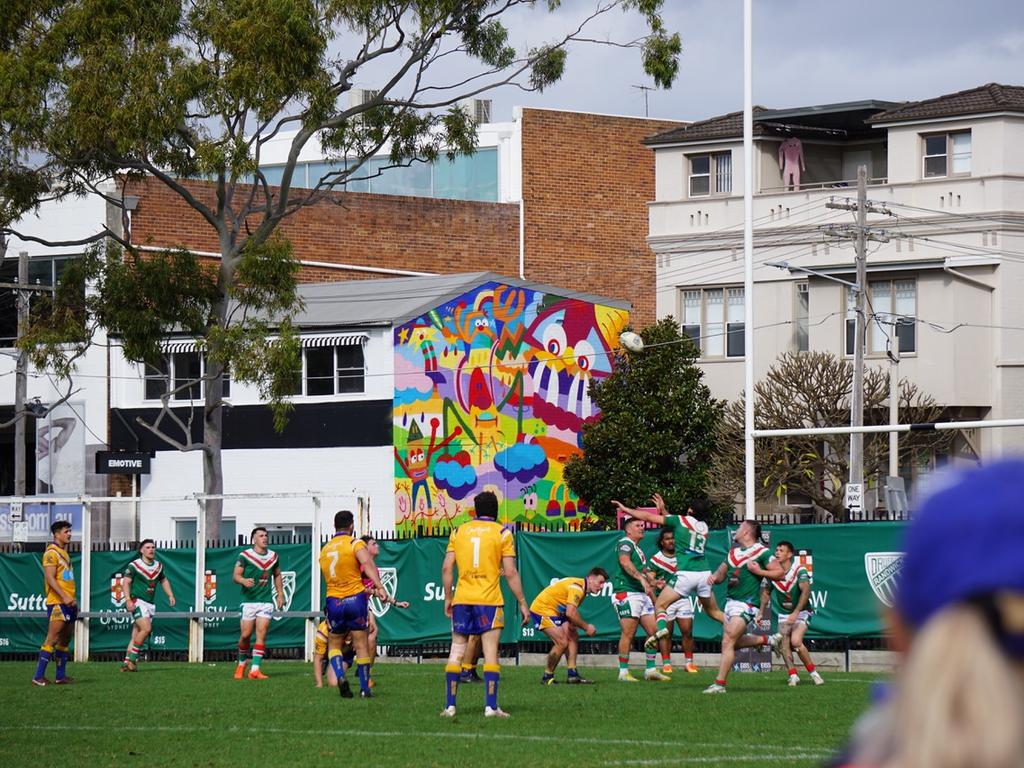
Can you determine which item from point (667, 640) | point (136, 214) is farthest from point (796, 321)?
point (667, 640)

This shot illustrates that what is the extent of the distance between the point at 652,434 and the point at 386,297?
879 cm

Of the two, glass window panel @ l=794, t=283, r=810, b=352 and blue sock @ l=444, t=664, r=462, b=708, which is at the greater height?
glass window panel @ l=794, t=283, r=810, b=352

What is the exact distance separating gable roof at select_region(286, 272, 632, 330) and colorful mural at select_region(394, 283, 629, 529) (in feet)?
0.83

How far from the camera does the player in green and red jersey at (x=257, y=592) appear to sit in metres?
22.2

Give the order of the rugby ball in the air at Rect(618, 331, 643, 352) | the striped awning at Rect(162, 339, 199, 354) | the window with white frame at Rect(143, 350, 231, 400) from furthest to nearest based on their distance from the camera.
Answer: the window with white frame at Rect(143, 350, 231, 400) < the striped awning at Rect(162, 339, 199, 354) < the rugby ball in the air at Rect(618, 331, 643, 352)

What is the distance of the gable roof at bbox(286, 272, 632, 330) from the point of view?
45.9 metres

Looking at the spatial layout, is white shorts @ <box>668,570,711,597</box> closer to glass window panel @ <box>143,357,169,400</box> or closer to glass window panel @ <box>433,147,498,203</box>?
glass window panel @ <box>143,357,169,400</box>

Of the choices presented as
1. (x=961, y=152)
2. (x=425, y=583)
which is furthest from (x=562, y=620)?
(x=961, y=152)

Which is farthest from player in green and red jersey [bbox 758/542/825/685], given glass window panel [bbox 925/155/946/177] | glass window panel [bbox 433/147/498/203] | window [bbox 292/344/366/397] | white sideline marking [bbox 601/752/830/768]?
glass window panel [bbox 433/147/498/203]

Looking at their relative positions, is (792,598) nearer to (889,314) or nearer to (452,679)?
(452,679)

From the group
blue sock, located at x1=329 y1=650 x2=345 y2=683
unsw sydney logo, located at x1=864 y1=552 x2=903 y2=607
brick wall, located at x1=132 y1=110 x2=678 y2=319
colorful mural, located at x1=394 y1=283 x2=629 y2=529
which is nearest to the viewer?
blue sock, located at x1=329 y1=650 x2=345 y2=683

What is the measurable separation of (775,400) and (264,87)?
19923 millimetres

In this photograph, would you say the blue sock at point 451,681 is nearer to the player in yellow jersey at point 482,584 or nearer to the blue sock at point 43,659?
the player in yellow jersey at point 482,584

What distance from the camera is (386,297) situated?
48.8 m
